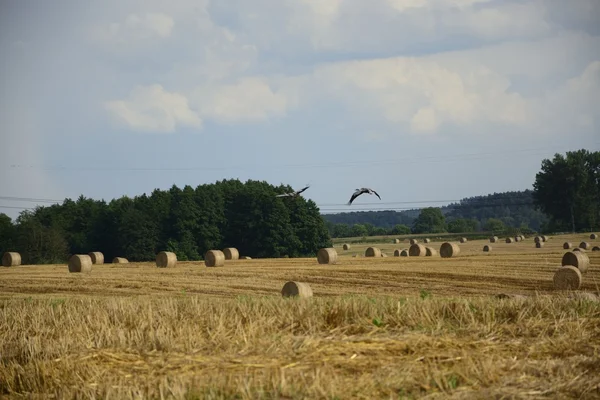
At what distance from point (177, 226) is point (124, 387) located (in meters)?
Result: 58.6

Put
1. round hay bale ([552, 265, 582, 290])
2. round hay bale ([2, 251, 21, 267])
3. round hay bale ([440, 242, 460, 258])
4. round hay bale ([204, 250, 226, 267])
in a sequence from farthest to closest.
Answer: round hay bale ([2, 251, 21, 267]), round hay bale ([440, 242, 460, 258]), round hay bale ([204, 250, 226, 267]), round hay bale ([552, 265, 582, 290])

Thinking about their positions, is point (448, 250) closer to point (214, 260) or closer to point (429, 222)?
point (214, 260)

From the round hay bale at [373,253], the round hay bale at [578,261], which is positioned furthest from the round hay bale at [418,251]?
the round hay bale at [578,261]

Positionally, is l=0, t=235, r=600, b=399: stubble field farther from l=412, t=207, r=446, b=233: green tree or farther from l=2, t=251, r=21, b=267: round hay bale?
l=412, t=207, r=446, b=233: green tree

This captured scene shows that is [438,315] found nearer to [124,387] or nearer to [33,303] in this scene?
[124,387]

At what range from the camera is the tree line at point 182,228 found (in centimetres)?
6328

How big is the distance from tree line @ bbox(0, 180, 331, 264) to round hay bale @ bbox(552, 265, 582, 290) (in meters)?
42.6

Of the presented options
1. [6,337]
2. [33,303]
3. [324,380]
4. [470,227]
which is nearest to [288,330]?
[324,380]

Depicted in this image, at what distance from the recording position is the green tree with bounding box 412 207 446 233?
411 ft

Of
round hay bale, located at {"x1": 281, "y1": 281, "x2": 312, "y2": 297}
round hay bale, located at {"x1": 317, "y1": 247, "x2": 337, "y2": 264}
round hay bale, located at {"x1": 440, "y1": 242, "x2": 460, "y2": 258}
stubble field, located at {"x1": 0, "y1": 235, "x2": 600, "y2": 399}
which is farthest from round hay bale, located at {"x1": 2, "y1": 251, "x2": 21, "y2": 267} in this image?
stubble field, located at {"x1": 0, "y1": 235, "x2": 600, "y2": 399}

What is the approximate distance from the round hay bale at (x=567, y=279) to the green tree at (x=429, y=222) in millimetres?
102849

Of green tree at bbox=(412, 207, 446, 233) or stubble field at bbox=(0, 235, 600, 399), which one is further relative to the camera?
green tree at bbox=(412, 207, 446, 233)

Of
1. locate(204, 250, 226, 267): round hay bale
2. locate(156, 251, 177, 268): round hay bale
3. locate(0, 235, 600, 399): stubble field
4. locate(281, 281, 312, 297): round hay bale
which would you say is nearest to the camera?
locate(0, 235, 600, 399): stubble field

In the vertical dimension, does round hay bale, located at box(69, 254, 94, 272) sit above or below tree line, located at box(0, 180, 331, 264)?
below
